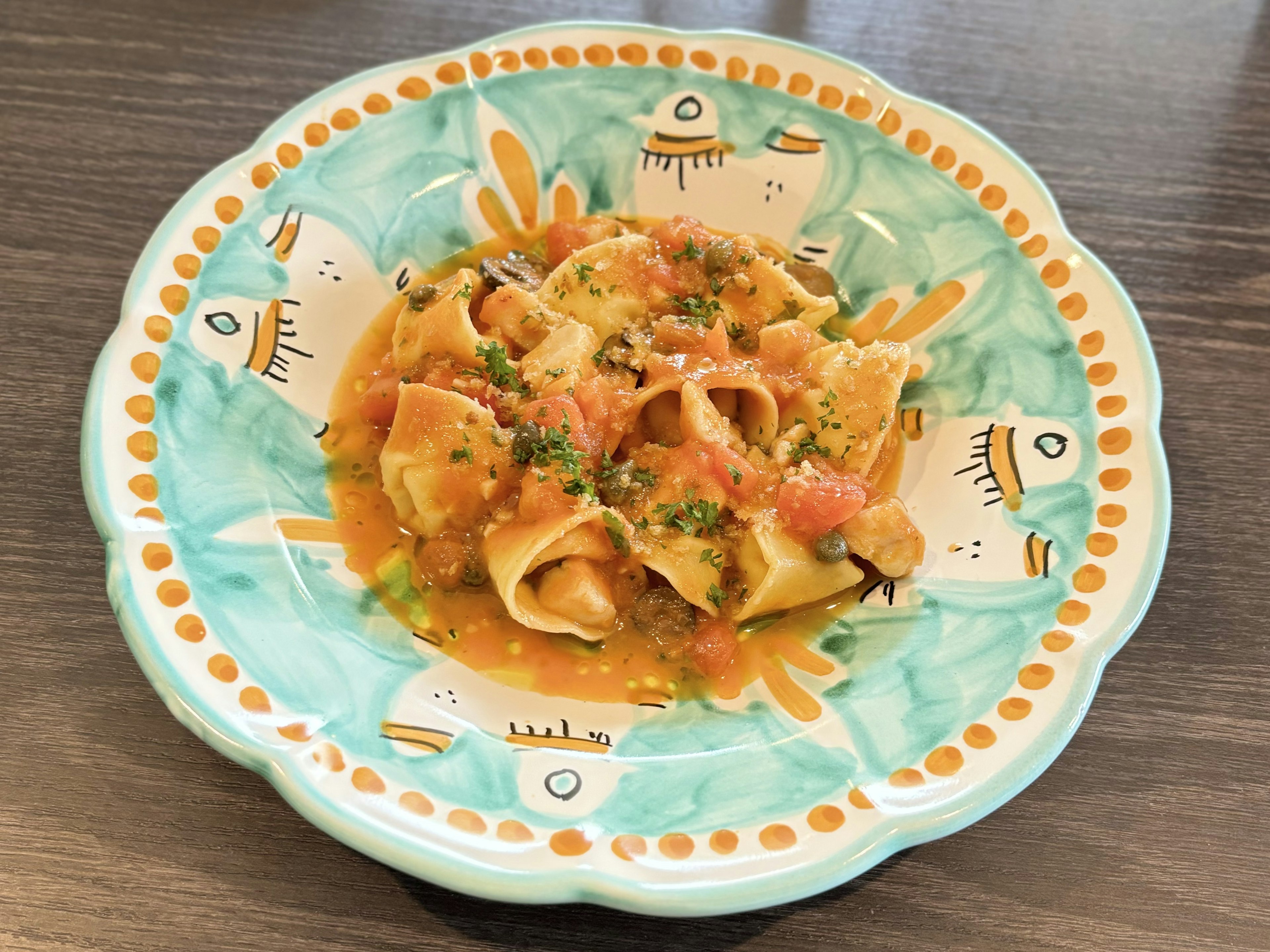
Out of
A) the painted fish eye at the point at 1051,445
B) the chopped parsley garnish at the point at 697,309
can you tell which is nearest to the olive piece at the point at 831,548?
the painted fish eye at the point at 1051,445

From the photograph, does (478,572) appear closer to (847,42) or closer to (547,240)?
(547,240)

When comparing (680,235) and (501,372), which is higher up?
(680,235)

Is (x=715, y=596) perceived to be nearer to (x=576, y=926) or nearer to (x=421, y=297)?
(x=576, y=926)

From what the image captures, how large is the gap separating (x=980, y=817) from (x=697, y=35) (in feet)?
13.8

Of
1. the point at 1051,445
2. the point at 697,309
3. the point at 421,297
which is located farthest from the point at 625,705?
the point at 421,297

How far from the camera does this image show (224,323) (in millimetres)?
4051

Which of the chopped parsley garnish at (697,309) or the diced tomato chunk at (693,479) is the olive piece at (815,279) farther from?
the diced tomato chunk at (693,479)

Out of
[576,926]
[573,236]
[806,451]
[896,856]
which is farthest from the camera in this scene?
[573,236]

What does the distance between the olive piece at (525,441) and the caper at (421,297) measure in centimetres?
102

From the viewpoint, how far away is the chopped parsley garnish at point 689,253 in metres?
4.69

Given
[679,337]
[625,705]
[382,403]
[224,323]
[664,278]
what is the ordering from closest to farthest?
[625,705] < [224,323] < [382,403] < [679,337] < [664,278]

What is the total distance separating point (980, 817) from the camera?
9.58 feet

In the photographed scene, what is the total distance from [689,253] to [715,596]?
1845 mm

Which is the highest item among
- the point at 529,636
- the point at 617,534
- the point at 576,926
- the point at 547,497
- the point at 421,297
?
the point at 421,297
